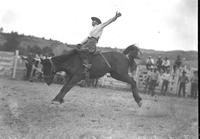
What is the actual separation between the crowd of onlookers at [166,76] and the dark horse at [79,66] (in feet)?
23.1

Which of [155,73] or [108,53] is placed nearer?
Result: [108,53]

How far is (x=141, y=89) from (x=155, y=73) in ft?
4.35

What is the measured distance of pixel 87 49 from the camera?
7.32 meters

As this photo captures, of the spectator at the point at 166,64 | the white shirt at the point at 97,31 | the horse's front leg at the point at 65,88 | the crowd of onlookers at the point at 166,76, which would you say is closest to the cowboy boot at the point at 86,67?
the horse's front leg at the point at 65,88

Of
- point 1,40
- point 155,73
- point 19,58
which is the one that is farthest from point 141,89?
point 1,40

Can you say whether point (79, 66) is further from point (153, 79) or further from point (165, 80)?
point (165, 80)

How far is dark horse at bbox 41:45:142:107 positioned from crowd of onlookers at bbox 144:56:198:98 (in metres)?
7.03

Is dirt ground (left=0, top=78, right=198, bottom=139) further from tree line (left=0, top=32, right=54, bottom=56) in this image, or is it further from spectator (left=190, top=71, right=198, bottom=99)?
spectator (left=190, top=71, right=198, bottom=99)

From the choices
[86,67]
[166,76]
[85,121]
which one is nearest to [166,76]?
[166,76]

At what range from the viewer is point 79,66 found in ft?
24.5

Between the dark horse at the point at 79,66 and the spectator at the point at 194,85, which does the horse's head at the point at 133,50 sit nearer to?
the dark horse at the point at 79,66

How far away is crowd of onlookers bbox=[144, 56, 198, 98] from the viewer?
15.1 metres

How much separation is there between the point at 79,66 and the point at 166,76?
8.82 metres

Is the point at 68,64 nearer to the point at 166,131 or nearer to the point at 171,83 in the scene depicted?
the point at 166,131
